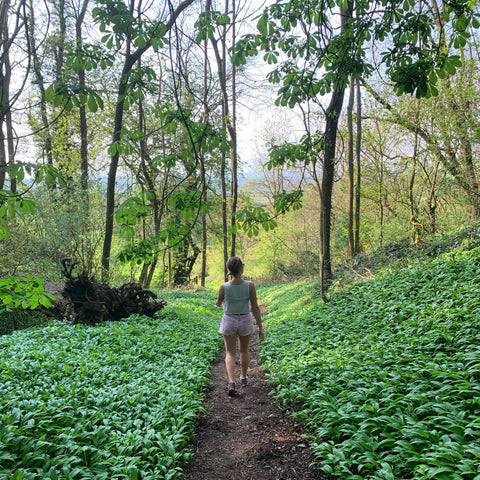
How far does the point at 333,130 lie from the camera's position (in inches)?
327

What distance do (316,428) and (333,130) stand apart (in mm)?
7011

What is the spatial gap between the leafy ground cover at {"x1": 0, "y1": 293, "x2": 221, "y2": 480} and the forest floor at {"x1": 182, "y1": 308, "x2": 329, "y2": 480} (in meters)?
0.22

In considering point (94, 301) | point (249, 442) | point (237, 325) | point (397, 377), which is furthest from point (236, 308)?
point (94, 301)

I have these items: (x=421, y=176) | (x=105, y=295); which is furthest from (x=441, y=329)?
(x=421, y=176)

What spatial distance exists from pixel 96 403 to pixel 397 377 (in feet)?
11.4

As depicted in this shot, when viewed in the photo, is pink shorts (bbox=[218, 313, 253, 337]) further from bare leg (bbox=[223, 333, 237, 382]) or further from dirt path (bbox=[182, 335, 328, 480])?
dirt path (bbox=[182, 335, 328, 480])

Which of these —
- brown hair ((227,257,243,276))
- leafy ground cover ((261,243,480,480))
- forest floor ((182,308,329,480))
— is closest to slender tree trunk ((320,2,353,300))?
leafy ground cover ((261,243,480,480))

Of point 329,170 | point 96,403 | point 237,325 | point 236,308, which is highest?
point 329,170

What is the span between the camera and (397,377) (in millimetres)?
3635

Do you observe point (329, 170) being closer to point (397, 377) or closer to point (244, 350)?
point (244, 350)

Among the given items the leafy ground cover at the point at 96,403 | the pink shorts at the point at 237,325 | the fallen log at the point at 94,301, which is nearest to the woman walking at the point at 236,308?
the pink shorts at the point at 237,325

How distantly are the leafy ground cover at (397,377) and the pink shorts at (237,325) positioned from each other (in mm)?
895

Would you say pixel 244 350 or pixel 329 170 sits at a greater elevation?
pixel 329 170

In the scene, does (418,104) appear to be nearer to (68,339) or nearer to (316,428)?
(316,428)
